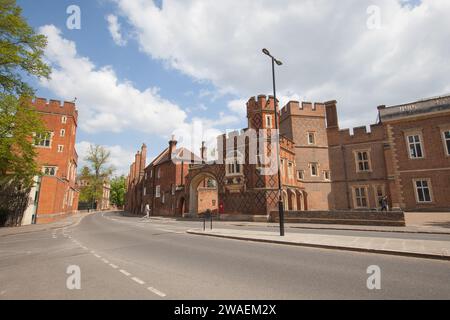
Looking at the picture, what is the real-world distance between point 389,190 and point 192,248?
26109mm

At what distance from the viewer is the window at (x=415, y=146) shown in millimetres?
22656

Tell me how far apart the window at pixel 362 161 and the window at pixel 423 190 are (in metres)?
5.92

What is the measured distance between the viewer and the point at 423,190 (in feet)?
72.6

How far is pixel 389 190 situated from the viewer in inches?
1036

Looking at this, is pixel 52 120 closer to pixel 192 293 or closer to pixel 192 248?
pixel 192 248

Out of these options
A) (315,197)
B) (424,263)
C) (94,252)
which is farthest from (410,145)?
(94,252)

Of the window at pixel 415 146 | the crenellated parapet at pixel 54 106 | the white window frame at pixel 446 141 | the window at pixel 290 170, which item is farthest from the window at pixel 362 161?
the crenellated parapet at pixel 54 106

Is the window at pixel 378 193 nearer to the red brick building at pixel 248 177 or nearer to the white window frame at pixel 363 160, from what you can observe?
the white window frame at pixel 363 160

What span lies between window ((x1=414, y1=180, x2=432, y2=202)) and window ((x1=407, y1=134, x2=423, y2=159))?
2.45m

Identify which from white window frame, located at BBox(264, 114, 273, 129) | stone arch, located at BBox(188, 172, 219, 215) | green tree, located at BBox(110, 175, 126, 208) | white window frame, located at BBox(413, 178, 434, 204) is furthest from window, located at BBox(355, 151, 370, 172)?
green tree, located at BBox(110, 175, 126, 208)

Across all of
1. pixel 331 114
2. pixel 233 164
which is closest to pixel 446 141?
pixel 331 114

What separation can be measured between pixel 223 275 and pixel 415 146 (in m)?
25.9

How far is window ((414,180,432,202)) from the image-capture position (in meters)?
21.9

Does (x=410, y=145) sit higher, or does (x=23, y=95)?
(x=23, y=95)
